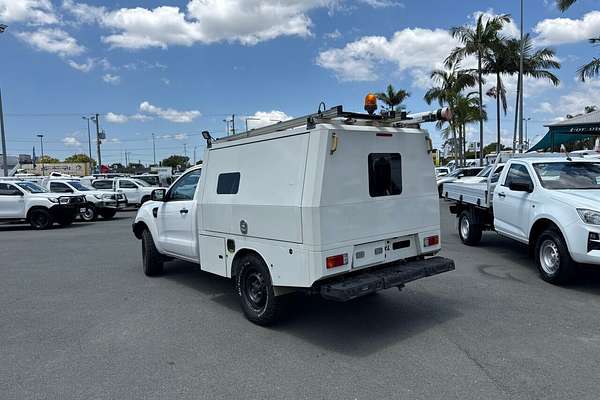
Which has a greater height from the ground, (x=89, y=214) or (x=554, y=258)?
(x=89, y=214)

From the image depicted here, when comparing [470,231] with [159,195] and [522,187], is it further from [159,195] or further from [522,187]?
[159,195]

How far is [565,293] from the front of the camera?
6449 millimetres

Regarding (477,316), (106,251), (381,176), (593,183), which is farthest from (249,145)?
(106,251)

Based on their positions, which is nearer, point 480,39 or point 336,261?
point 336,261

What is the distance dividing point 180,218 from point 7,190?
1356cm

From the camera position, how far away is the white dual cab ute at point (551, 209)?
6277 millimetres

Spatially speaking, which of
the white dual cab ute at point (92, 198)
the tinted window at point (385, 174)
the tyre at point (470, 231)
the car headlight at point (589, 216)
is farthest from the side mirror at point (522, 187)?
the white dual cab ute at point (92, 198)

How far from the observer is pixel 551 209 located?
6.90 m

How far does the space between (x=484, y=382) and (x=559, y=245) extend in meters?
3.66

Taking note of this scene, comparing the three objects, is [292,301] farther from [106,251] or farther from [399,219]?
[106,251]

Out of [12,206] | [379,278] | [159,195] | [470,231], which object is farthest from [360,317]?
[12,206]

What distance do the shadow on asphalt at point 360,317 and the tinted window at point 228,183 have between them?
56.3 inches

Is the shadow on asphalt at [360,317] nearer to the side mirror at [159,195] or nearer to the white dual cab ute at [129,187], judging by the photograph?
the side mirror at [159,195]

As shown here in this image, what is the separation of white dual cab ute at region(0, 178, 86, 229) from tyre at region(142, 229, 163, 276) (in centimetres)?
1051
